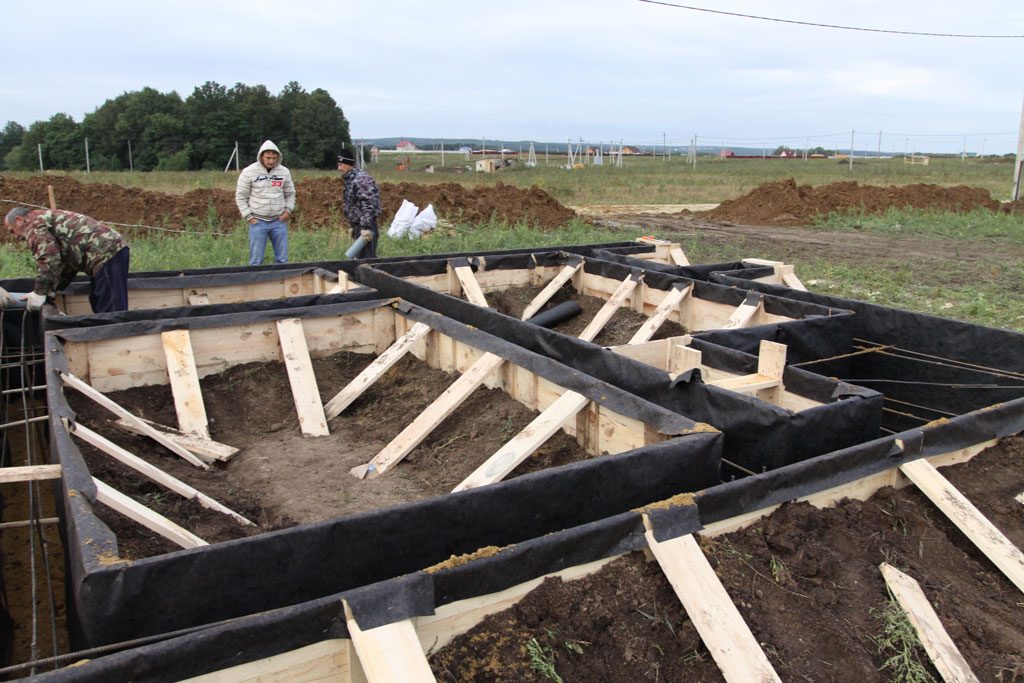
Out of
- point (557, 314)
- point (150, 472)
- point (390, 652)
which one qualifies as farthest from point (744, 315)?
point (390, 652)

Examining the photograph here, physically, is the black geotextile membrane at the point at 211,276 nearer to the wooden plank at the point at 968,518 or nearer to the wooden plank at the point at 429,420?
the wooden plank at the point at 429,420

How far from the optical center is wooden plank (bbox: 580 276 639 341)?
6409mm

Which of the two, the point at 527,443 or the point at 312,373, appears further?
the point at 312,373

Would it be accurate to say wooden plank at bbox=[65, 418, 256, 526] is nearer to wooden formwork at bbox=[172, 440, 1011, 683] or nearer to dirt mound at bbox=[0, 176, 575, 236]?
wooden formwork at bbox=[172, 440, 1011, 683]

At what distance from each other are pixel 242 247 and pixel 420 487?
25.3 ft

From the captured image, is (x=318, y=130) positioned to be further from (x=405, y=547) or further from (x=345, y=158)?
(x=405, y=547)

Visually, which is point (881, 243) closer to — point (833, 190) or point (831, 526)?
point (833, 190)

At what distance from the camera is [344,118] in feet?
170

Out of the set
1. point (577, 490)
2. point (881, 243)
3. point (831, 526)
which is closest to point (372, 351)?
point (577, 490)

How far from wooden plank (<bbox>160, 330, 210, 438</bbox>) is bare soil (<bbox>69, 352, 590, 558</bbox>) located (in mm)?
163

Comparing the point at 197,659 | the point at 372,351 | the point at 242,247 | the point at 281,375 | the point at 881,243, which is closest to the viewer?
the point at 197,659

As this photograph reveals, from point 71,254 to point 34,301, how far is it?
41cm

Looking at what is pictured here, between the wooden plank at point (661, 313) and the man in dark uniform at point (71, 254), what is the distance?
3.87 m

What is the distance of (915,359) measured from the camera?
16.2 ft
